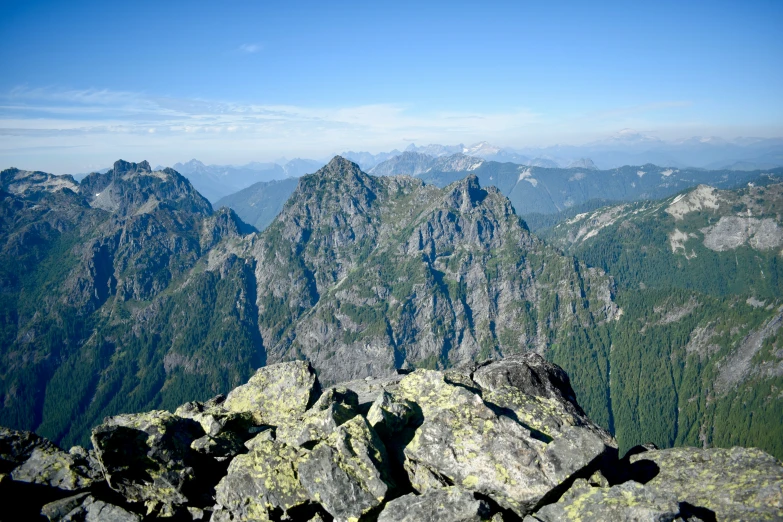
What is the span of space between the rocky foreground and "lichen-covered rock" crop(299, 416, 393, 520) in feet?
0.14

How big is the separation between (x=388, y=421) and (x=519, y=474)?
6.02 meters

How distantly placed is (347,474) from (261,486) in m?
3.45

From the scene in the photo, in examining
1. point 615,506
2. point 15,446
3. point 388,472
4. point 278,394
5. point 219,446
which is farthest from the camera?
point 278,394

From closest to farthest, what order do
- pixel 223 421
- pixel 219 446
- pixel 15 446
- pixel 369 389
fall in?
pixel 15 446
pixel 219 446
pixel 223 421
pixel 369 389

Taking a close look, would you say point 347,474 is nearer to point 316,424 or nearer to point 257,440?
point 316,424

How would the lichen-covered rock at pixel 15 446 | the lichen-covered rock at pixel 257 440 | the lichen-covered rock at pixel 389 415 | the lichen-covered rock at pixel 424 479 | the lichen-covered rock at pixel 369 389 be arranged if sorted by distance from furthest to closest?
the lichen-covered rock at pixel 369 389 → the lichen-covered rock at pixel 389 415 → the lichen-covered rock at pixel 257 440 → the lichen-covered rock at pixel 15 446 → the lichen-covered rock at pixel 424 479

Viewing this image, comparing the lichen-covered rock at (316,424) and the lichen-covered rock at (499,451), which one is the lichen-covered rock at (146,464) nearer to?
the lichen-covered rock at (316,424)

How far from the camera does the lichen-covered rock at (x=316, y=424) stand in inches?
727

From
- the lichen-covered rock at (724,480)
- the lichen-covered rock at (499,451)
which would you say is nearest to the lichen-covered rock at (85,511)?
the lichen-covered rock at (499,451)

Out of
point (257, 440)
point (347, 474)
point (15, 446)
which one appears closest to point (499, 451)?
point (347, 474)

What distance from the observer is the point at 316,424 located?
19125 millimetres

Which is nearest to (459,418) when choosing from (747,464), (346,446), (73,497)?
(346,446)

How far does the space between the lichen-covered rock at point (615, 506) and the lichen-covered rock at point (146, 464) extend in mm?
13912

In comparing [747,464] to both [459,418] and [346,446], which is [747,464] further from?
[346,446]
